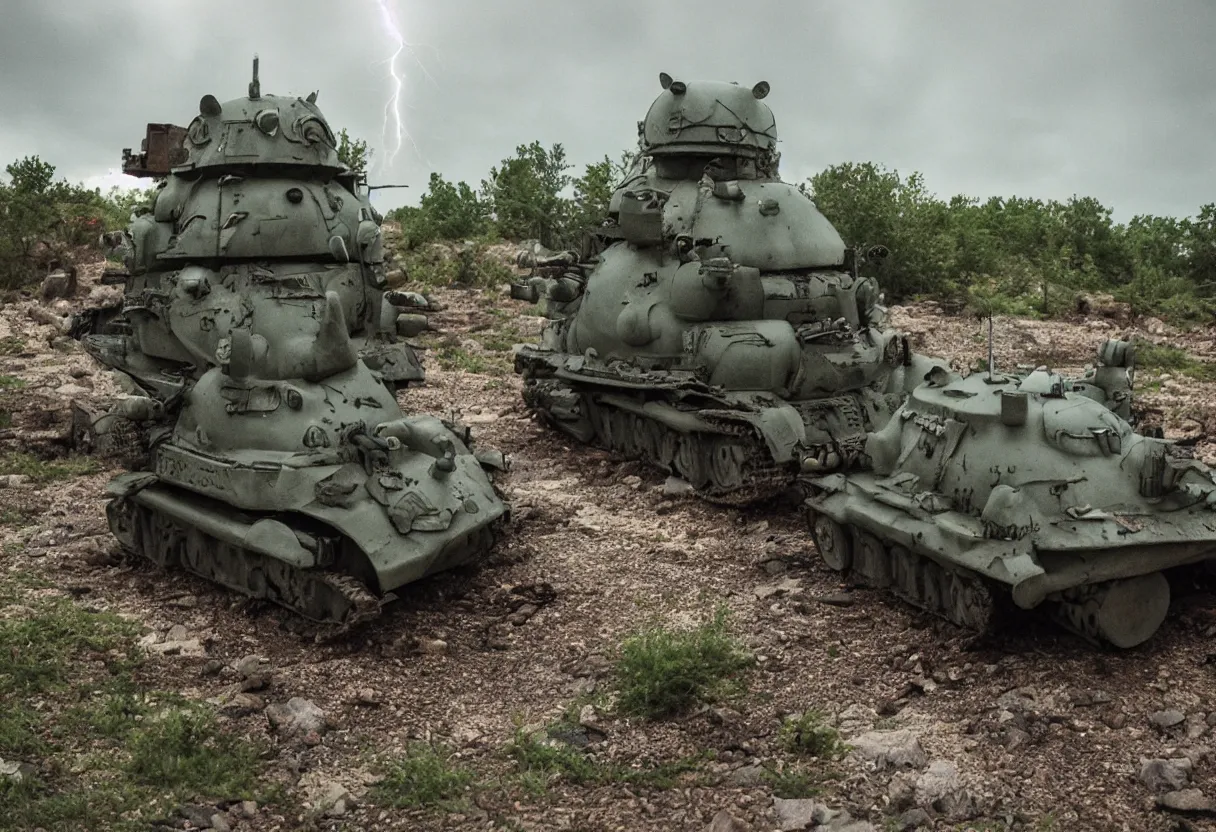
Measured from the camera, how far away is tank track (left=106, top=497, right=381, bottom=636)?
962 cm

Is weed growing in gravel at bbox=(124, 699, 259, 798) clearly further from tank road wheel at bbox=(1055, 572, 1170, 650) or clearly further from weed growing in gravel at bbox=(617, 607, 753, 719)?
tank road wheel at bbox=(1055, 572, 1170, 650)

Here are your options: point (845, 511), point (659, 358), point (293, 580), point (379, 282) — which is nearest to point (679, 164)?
point (659, 358)

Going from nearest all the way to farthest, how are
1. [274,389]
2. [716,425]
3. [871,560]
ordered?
[871,560] < [274,389] < [716,425]

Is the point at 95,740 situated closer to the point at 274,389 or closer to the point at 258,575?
the point at 258,575

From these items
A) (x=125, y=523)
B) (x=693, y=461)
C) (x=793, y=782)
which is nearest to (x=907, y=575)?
(x=793, y=782)

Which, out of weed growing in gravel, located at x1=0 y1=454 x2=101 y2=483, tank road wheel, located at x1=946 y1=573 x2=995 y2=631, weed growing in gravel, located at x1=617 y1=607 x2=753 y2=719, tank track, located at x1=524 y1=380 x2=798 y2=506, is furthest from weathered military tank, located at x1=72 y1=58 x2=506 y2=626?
tank road wheel, located at x1=946 y1=573 x2=995 y2=631

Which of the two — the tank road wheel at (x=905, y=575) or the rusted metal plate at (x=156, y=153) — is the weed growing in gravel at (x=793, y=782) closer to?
the tank road wheel at (x=905, y=575)

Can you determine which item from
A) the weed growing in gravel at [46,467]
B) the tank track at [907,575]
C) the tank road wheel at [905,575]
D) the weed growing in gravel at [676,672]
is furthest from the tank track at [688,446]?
the weed growing in gravel at [46,467]

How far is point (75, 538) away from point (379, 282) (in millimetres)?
3829

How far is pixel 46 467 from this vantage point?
47.5 ft

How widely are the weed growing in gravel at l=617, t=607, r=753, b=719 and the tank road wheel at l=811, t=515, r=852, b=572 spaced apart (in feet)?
5.52

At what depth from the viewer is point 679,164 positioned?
1543cm

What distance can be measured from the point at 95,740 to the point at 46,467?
23.4ft

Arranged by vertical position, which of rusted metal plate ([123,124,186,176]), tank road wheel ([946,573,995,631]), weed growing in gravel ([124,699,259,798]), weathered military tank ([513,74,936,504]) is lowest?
weed growing in gravel ([124,699,259,798])
